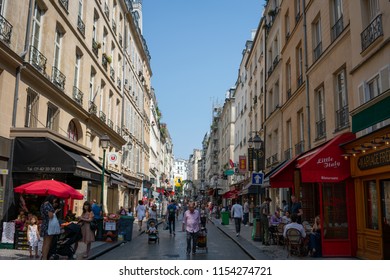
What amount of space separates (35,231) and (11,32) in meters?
6.62

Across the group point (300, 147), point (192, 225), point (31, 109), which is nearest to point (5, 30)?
point (31, 109)

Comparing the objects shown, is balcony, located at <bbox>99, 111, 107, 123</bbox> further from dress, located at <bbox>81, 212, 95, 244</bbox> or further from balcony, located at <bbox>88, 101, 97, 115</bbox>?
dress, located at <bbox>81, 212, 95, 244</bbox>

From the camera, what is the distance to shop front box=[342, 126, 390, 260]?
29.5ft

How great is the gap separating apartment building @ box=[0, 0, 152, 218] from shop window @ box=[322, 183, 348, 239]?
8.41 metres

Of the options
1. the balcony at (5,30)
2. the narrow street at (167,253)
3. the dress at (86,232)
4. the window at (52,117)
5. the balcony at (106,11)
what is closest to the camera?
the dress at (86,232)

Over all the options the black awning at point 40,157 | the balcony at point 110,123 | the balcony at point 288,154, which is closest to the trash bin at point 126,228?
the black awning at point 40,157

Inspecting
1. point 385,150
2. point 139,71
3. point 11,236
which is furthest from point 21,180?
point 139,71

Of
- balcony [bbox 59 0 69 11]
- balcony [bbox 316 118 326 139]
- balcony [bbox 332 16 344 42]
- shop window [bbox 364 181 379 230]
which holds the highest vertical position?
balcony [bbox 59 0 69 11]

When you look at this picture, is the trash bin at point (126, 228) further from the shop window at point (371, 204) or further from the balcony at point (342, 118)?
the shop window at point (371, 204)

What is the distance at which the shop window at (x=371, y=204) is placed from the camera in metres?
9.88

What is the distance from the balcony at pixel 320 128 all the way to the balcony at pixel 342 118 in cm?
152

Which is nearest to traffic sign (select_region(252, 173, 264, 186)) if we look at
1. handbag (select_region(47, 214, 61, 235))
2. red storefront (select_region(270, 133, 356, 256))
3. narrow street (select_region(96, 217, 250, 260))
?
narrow street (select_region(96, 217, 250, 260))

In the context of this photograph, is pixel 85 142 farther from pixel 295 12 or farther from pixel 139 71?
pixel 139 71
